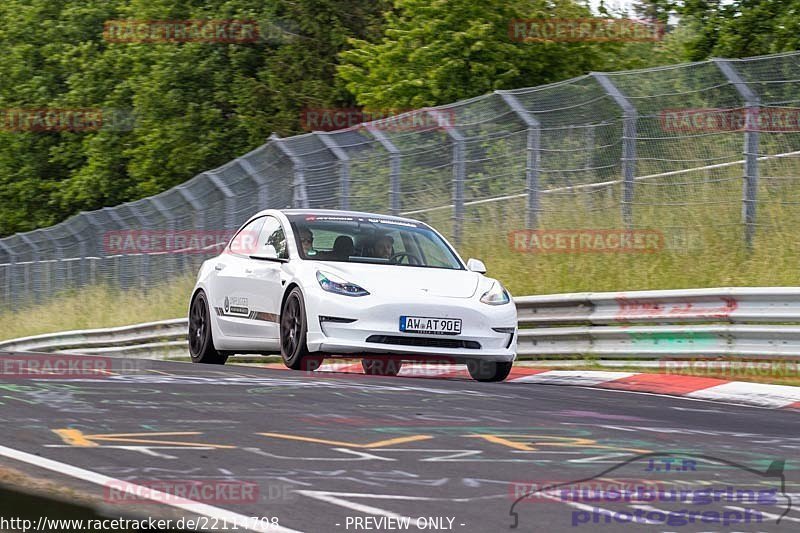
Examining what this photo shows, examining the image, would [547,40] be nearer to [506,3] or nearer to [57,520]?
[506,3]

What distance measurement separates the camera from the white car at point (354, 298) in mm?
11031

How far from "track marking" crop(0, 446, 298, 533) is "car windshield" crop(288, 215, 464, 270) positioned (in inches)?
244

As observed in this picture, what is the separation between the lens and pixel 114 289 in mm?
28859

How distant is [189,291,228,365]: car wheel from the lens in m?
13.5

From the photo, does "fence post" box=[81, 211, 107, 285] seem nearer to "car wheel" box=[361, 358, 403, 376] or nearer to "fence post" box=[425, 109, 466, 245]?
"fence post" box=[425, 109, 466, 245]

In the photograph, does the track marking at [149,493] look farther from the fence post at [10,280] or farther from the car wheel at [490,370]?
the fence post at [10,280]

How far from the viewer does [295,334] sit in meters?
11.5

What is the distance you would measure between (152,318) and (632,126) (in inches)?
519

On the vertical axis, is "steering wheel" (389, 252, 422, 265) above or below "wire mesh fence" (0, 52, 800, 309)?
below

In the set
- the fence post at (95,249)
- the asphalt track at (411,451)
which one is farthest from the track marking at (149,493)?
the fence post at (95,249)

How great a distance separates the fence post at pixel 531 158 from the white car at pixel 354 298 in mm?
3008
